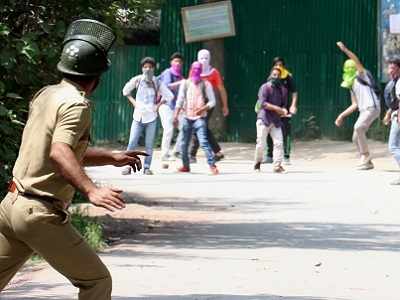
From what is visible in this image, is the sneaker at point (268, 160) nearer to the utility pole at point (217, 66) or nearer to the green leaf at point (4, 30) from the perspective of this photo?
the utility pole at point (217, 66)

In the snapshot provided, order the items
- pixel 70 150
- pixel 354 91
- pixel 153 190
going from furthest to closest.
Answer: pixel 354 91 < pixel 153 190 < pixel 70 150

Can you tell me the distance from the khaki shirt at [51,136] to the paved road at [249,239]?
2.40 meters

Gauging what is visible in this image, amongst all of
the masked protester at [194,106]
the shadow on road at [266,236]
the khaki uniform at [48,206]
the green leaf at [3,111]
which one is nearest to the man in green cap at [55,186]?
the khaki uniform at [48,206]

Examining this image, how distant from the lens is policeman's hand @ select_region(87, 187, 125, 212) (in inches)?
211

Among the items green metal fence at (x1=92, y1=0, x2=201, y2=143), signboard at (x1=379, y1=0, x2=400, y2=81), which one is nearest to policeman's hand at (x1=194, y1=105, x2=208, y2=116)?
signboard at (x1=379, y1=0, x2=400, y2=81)

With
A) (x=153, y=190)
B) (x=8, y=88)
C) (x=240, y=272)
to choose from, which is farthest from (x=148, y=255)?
(x=153, y=190)

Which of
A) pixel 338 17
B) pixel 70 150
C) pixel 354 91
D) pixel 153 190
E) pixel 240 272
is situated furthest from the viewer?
pixel 338 17

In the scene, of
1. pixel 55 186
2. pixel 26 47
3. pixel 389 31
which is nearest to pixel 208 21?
pixel 389 31

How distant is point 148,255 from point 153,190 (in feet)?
19.2

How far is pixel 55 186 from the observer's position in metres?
5.71

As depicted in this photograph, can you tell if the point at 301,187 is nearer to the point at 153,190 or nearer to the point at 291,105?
the point at 153,190

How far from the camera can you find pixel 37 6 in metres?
10.3

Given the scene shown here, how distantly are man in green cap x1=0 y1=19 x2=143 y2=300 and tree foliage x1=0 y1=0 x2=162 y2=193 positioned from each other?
3.50m

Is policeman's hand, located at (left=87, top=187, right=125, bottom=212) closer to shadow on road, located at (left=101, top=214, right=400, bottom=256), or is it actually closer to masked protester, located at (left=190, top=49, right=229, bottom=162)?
shadow on road, located at (left=101, top=214, right=400, bottom=256)
